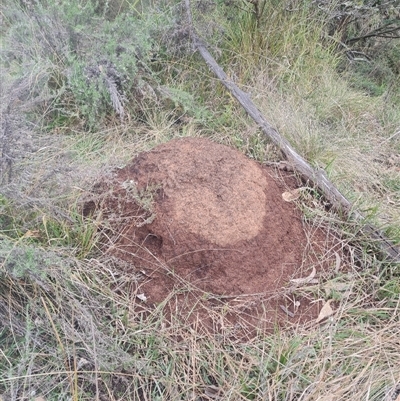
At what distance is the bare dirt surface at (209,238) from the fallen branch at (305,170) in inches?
8.4

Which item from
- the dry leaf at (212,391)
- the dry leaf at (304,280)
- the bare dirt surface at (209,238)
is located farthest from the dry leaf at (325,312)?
the dry leaf at (212,391)

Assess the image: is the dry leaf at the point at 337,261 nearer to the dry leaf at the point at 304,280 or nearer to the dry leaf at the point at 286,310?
the dry leaf at the point at 304,280

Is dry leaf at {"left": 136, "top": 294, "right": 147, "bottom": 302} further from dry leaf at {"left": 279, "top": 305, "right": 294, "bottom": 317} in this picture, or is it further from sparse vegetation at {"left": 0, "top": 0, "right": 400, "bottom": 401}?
dry leaf at {"left": 279, "top": 305, "right": 294, "bottom": 317}

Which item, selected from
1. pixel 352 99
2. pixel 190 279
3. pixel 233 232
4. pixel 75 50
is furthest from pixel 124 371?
pixel 352 99

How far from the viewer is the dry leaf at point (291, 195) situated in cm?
238

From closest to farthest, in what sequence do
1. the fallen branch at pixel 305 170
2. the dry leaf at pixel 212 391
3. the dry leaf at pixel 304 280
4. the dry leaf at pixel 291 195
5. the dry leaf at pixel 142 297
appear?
the dry leaf at pixel 212 391 → the dry leaf at pixel 142 297 → the dry leaf at pixel 304 280 → the fallen branch at pixel 305 170 → the dry leaf at pixel 291 195

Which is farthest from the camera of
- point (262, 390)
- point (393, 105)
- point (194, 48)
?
point (393, 105)

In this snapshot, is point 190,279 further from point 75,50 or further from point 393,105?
point 393,105

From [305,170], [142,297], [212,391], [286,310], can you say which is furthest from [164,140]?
[212,391]

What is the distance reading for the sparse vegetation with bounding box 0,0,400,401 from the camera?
5.74 feet

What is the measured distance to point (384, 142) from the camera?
3.35 meters

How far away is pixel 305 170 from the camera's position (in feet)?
8.29

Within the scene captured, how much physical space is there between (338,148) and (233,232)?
4.25 feet

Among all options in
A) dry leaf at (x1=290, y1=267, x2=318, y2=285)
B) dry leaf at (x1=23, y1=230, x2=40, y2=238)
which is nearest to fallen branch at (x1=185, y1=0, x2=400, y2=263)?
dry leaf at (x1=290, y1=267, x2=318, y2=285)
